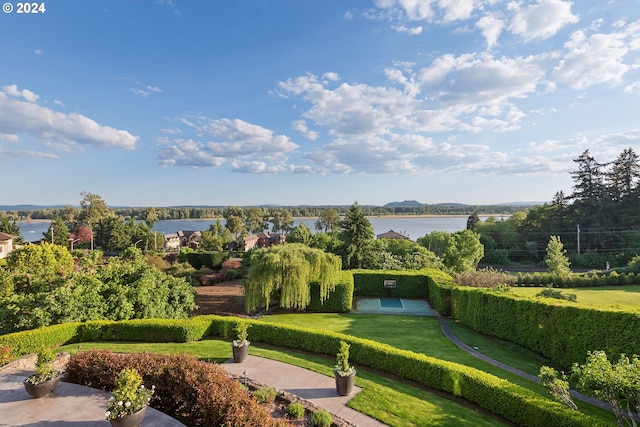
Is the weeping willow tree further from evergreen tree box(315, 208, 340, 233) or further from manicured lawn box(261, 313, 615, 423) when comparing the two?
evergreen tree box(315, 208, 340, 233)

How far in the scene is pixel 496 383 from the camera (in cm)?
841

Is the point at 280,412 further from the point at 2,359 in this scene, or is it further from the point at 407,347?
the point at 2,359

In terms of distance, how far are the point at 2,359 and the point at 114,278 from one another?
6.34 metres

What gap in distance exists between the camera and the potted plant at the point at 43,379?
24.2ft

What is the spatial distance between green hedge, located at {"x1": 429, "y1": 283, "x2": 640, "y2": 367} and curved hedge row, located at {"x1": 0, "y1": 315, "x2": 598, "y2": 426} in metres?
4.27

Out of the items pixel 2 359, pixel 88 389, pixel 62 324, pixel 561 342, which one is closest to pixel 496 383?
pixel 561 342

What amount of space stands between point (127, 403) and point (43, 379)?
140 inches

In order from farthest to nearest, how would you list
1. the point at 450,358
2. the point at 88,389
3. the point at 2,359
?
the point at 450,358 → the point at 2,359 → the point at 88,389

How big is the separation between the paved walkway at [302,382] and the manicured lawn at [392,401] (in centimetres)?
30

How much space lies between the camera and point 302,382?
958 cm

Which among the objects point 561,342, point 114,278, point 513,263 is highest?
point 114,278

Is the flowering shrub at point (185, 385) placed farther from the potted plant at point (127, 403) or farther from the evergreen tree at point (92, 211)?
the evergreen tree at point (92, 211)

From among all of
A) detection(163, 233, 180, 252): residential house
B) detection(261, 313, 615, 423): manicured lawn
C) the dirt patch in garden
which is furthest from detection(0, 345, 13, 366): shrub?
detection(163, 233, 180, 252): residential house

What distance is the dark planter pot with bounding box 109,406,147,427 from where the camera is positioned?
575 centimetres
